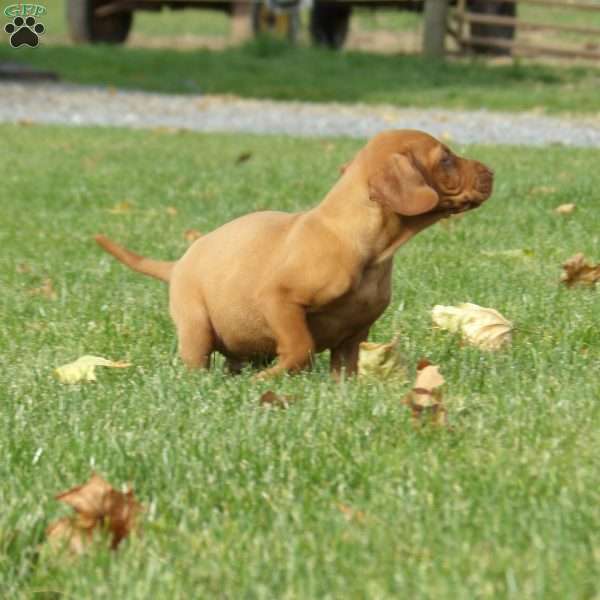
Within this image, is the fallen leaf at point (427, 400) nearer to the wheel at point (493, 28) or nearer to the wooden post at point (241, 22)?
the wheel at point (493, 28)

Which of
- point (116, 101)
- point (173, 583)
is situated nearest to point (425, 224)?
point (173, 583)

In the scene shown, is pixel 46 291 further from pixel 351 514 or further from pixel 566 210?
pixel 351 514

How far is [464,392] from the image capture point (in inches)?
141

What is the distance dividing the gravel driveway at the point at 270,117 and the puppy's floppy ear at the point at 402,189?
7.83 meters

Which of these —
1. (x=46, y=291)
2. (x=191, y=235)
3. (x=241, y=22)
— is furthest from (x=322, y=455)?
(x=241, y=22)

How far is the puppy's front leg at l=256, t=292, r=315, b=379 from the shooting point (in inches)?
147

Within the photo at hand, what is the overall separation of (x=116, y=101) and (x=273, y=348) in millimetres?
12594

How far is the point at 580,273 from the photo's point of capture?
512cm

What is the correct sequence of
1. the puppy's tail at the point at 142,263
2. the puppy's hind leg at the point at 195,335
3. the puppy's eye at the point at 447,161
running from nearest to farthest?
the puppy's eye at the point at 447,161, the puppy's hind leg at the point at 195,335, the puppy's tail at the point at 142,263

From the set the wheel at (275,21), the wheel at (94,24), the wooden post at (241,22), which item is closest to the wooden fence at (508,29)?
the wheel at (275,21)

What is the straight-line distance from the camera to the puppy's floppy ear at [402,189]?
12.2ft

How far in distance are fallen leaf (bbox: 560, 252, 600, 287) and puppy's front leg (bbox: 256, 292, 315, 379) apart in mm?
1618

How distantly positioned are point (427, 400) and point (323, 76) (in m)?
15.4

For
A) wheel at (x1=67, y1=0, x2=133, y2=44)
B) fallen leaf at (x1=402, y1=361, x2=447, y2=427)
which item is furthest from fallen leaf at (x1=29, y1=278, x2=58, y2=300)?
wheel at (x1=67, y1=0, x2=133, y2=44)
